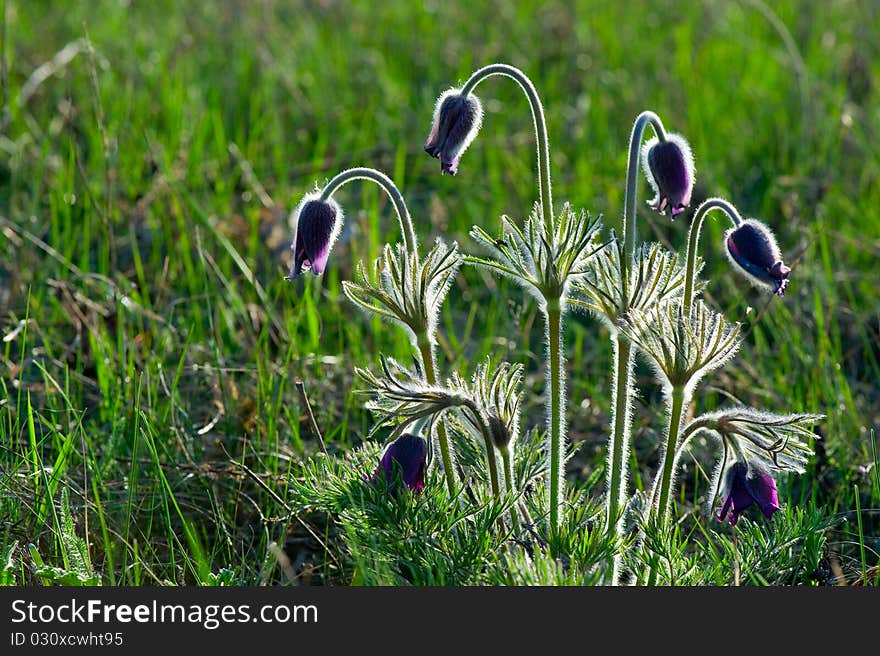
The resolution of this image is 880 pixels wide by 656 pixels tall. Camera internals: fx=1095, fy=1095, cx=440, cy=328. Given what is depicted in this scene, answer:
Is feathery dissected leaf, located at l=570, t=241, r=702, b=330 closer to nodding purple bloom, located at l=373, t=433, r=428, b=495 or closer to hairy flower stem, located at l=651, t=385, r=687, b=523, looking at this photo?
hairy flower stem, located at l=651, t=385, r=687, b=523

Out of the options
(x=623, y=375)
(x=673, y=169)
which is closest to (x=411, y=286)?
(x=623, y=375)

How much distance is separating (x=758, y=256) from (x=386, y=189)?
0.70 m

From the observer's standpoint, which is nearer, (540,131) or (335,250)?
(540,131)

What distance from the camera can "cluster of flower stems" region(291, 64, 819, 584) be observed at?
78.3 inches

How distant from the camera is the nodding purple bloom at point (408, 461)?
6.48 ft

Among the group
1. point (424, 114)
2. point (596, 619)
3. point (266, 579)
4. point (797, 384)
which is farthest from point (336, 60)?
point (596, 619)

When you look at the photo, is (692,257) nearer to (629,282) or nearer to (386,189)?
(629,282)

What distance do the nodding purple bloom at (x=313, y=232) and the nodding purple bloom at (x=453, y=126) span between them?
0.77 ft

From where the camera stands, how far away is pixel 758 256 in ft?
6.68

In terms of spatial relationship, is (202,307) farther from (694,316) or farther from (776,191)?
(776,191)

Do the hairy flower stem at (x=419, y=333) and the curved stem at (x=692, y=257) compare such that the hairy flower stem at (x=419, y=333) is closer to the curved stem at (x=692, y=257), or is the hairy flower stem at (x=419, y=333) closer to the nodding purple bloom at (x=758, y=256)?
the curved stem at (x=692, y=257)

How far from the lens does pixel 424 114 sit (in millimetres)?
4887

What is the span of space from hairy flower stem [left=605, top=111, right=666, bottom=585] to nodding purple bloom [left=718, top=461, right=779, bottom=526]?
196mm

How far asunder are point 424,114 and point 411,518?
3.17 metres
